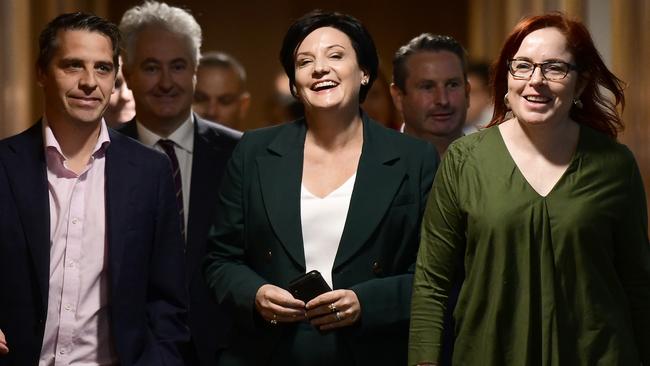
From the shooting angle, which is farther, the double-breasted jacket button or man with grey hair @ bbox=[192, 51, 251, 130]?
man with grey hair @ bbox=[192, 51, 251, 130]

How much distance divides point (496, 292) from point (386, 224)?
431mm

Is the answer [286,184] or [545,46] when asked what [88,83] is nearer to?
[286,184]

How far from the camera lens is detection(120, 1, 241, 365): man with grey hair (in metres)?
4.43

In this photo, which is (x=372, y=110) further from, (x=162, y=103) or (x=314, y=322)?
(x=314, y=322)

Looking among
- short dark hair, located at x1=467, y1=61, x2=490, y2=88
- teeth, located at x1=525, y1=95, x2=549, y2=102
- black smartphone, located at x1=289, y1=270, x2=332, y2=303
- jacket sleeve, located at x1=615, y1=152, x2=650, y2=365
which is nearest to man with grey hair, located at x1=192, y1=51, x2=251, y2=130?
short dark hair, located at x1=467, y1=61, x2=490, y2=88

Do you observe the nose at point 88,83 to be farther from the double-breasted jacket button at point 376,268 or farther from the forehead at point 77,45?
the double-breasted jacket button at point 376,268

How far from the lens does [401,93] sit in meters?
4.83

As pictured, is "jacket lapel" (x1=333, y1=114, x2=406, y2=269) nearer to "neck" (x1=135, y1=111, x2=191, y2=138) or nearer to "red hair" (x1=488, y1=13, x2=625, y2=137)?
"red hair" (x1=488, y1=13, x2=625, y2=137)

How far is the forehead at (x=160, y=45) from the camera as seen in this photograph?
483 cm

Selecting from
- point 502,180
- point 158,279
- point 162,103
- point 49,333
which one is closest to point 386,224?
point 502,180

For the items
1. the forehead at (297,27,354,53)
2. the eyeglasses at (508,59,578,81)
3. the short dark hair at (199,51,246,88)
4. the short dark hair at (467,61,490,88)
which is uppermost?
the forehead at (297,27,354,53)

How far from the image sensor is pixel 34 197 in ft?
12.0

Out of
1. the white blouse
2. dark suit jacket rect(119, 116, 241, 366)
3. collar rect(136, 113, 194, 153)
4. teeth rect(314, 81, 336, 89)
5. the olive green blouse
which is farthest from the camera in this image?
collar rect(136, 113, 194, 153)

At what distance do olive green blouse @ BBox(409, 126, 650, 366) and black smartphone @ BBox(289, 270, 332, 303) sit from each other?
0.85 ft
